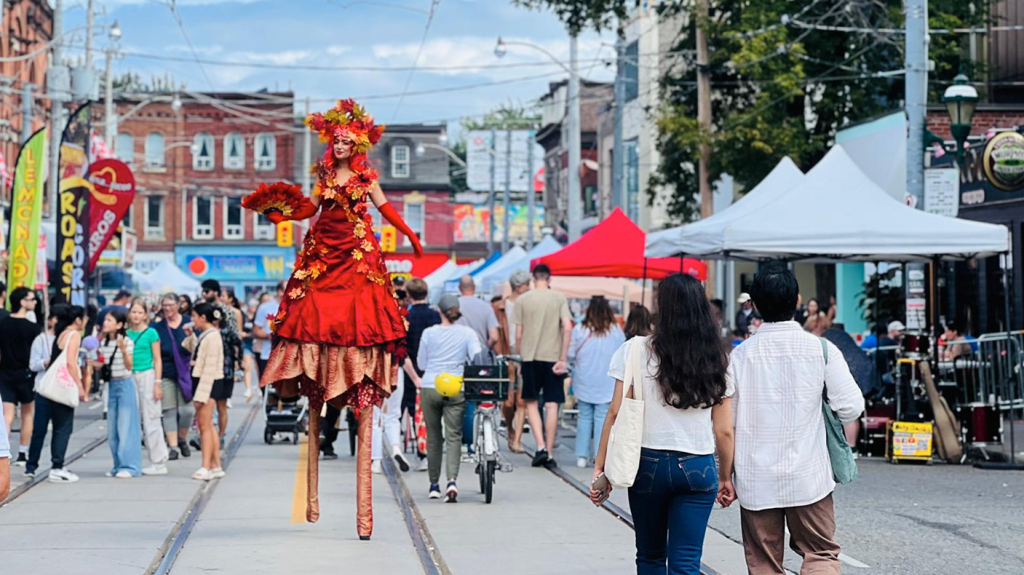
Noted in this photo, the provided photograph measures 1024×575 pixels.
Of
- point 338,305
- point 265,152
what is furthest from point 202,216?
point 338,305

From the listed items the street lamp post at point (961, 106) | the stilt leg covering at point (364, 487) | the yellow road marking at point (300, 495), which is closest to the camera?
the stilt leg covering at point (364, 487)

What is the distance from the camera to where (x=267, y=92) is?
7438 centimetres

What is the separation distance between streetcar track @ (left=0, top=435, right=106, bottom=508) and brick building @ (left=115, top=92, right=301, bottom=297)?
181ft

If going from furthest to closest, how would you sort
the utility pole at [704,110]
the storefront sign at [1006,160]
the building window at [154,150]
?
1. the building window at [154,150]
2. the utility pole at [704,110]
3. the storefront sign at [1006,160]

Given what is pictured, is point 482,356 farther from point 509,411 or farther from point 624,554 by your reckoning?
point 509,411

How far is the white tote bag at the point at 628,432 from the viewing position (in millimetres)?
6305

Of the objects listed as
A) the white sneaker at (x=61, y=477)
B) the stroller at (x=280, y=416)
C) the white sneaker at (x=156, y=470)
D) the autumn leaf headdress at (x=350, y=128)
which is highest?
the autumn leaf headdress at (x=350, y=128)

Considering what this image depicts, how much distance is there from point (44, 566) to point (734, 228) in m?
8.75

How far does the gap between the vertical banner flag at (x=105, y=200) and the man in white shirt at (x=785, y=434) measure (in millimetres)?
20508

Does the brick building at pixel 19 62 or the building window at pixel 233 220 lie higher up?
the brick building at pixel 19 62

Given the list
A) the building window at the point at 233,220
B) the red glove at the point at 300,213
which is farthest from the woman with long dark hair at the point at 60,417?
the building window at the point at 233,220

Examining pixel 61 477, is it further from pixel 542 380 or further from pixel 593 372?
pixel 593 372

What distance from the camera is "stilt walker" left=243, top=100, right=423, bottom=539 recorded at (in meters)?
9.87

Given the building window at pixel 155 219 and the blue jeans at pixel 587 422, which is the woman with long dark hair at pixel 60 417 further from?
the building window at pixel 155 219
